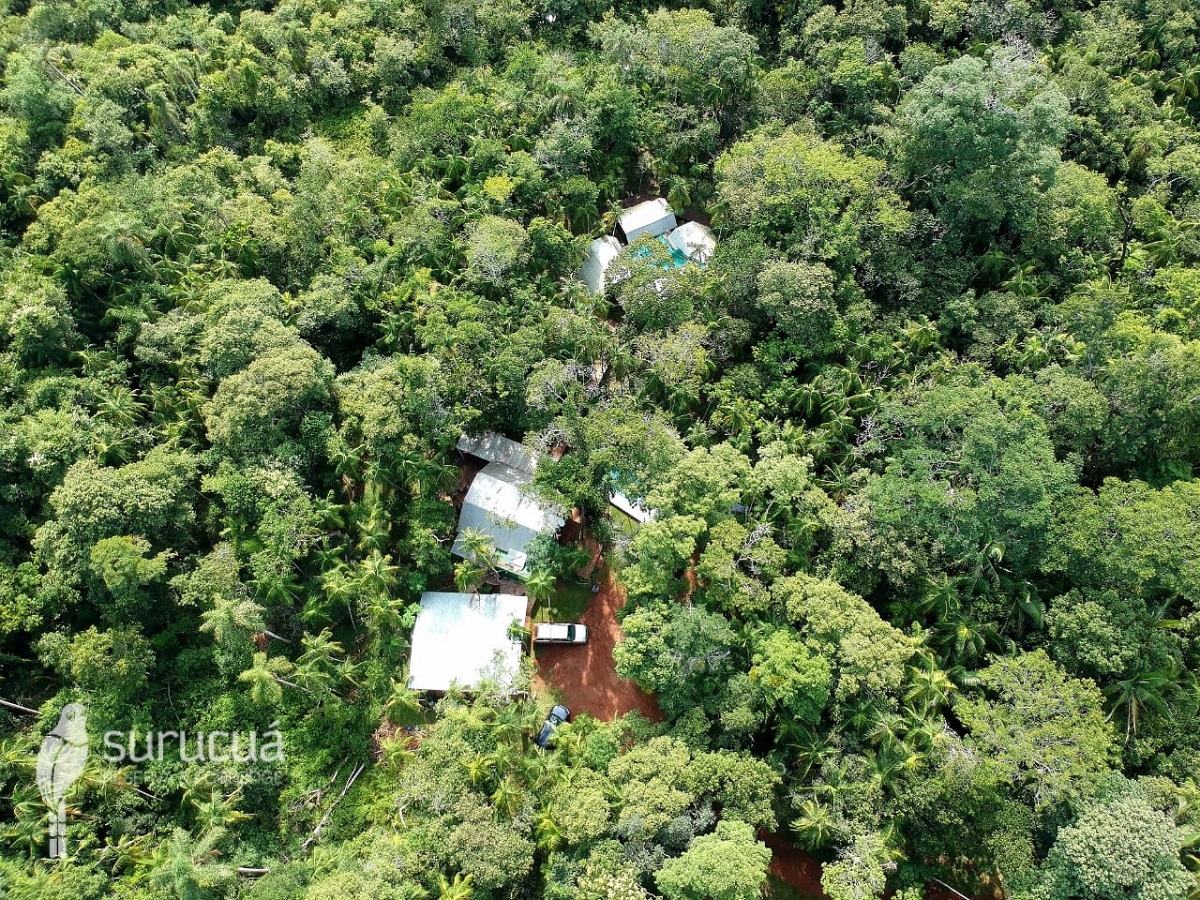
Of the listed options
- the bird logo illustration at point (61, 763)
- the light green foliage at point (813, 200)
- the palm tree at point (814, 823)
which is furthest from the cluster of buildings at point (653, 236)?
the bird logo illustration at point (61, 763)

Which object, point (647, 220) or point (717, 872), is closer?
point (717, 872)

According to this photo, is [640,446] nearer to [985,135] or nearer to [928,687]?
[928,687]

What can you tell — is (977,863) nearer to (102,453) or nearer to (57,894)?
(57,894)

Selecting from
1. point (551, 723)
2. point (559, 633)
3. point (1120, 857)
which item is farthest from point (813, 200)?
point (1120, 857)

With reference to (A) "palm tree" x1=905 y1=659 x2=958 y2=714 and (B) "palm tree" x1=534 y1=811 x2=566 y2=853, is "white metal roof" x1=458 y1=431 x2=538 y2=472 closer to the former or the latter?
(B) "palm tree" x1=534 y1=811 x2=566 y2=853

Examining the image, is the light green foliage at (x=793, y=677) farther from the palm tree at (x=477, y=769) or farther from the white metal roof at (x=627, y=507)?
the palm tree at (x=477, y=769)

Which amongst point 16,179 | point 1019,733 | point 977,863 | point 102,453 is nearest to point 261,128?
point 16,179
